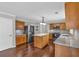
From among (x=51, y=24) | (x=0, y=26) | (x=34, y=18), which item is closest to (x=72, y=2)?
(x=51, y=24)

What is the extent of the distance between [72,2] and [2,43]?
2.08 meters

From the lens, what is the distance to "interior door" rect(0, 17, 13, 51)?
2.72m

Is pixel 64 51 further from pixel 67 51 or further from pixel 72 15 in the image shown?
pixel 72 15

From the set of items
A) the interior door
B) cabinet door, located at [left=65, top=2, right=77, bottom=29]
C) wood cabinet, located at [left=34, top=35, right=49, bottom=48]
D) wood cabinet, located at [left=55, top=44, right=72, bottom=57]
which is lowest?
wood cabinet, located at [left=34, top=35, right=49, bottom=48]

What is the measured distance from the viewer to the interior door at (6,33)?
107 inches

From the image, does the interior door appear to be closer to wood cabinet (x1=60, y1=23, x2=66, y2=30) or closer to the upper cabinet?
wood cabinet (x1=60, y1=23, x2=66, y2=30)

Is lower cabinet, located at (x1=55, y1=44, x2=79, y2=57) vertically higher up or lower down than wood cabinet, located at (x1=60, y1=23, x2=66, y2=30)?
lower down

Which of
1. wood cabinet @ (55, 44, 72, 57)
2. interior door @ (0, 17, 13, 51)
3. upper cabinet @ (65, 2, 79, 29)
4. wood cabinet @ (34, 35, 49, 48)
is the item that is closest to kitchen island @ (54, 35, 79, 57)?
wood cabinet @ (55, 44, 72, 57)

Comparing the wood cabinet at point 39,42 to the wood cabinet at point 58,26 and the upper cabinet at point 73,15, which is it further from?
the upper cabinet at point 73,15

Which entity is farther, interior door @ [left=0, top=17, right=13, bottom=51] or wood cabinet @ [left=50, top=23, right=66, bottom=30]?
interior door @ [left=0, top=17, right=13, bottom=51]

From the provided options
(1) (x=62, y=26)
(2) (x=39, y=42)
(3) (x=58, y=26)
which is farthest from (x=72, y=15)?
(2) (x=39, y=42)

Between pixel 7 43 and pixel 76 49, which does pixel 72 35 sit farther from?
pixel 7 43

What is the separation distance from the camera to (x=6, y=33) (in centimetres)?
279

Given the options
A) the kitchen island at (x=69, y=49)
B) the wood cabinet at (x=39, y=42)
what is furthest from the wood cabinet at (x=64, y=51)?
the wood cabinet at (x=39, y=42)
